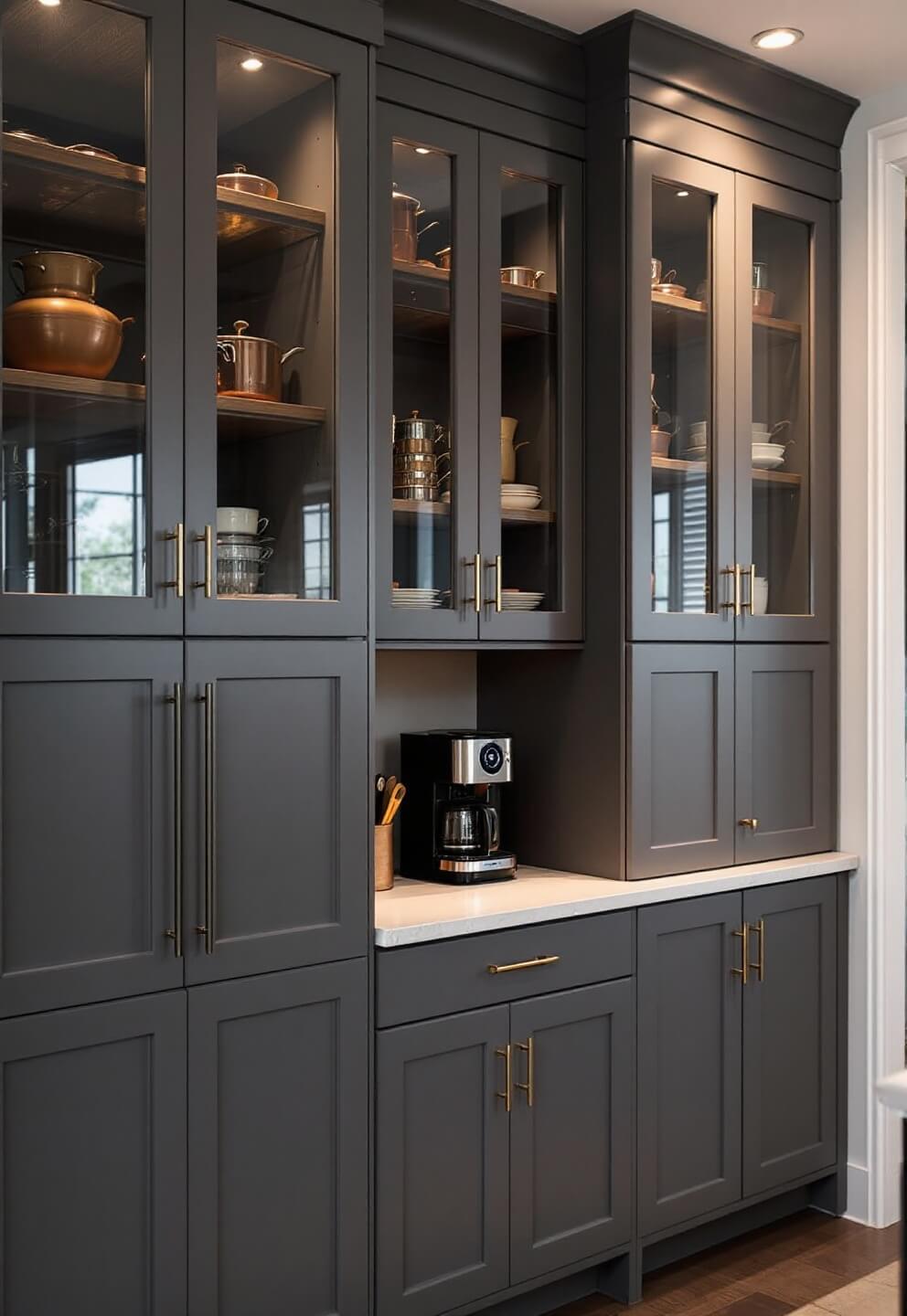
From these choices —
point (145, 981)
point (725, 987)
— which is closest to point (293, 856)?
point (145, 981)

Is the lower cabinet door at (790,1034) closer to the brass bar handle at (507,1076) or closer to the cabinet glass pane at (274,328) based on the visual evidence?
the brass bar handle at (507,1076)

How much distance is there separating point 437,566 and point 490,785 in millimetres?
566

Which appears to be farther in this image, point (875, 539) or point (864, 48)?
point (875, 539)

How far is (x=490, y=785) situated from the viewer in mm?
3072

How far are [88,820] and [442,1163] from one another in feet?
3.34

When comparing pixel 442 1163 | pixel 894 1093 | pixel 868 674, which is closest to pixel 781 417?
pixel 868 674

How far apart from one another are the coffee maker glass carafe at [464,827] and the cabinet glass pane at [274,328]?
2.46 feet

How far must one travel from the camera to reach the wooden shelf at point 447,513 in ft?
8.97

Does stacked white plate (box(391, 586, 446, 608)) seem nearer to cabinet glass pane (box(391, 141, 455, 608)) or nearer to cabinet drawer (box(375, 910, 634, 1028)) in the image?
cabinet glass pane (box(391, 141, 455, 608))

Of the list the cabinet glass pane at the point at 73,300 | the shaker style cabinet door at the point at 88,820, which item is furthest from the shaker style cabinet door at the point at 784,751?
the cabinet glass pane at the point at 73,300

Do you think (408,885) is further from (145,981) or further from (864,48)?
(864,48)

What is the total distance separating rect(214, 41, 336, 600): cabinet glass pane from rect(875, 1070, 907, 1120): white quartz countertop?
1349 mm

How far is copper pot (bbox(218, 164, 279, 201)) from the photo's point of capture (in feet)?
7.67

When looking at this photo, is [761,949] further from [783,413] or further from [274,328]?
[274,328]
